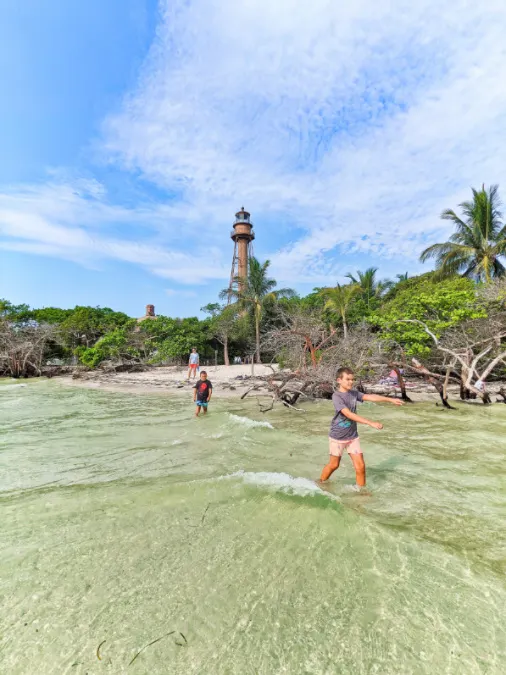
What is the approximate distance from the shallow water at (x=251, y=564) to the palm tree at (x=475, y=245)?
19675 millimetres

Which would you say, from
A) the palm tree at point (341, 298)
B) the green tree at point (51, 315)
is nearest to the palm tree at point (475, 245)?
the palm tree at point (341, 298)

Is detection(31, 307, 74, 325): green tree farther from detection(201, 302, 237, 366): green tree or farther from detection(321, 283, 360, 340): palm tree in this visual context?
detection(321, 283, 360, 340): palm tree

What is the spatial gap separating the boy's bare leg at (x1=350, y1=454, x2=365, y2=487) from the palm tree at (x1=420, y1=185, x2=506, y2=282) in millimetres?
21045

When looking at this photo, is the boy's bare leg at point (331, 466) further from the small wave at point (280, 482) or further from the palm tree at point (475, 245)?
the palm tree at point (475, 245)

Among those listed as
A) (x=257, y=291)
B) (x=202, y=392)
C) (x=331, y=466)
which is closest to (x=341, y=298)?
(x=257, y=291)

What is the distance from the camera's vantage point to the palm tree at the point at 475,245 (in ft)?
69.9

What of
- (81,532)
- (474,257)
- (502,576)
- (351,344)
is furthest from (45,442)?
(474,257)

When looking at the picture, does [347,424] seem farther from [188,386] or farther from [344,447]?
[188,386]

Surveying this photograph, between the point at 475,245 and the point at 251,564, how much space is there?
25113 mm

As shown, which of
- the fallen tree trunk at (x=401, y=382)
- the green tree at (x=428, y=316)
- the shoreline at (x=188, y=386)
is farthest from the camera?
the shoreline at (x=188, y=386)

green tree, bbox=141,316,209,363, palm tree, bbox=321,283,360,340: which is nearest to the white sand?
green tree, bbox=141,316,209,363

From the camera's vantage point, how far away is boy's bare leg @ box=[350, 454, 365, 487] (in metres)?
4.46

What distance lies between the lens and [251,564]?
3.04m

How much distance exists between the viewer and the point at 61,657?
2.10 m
